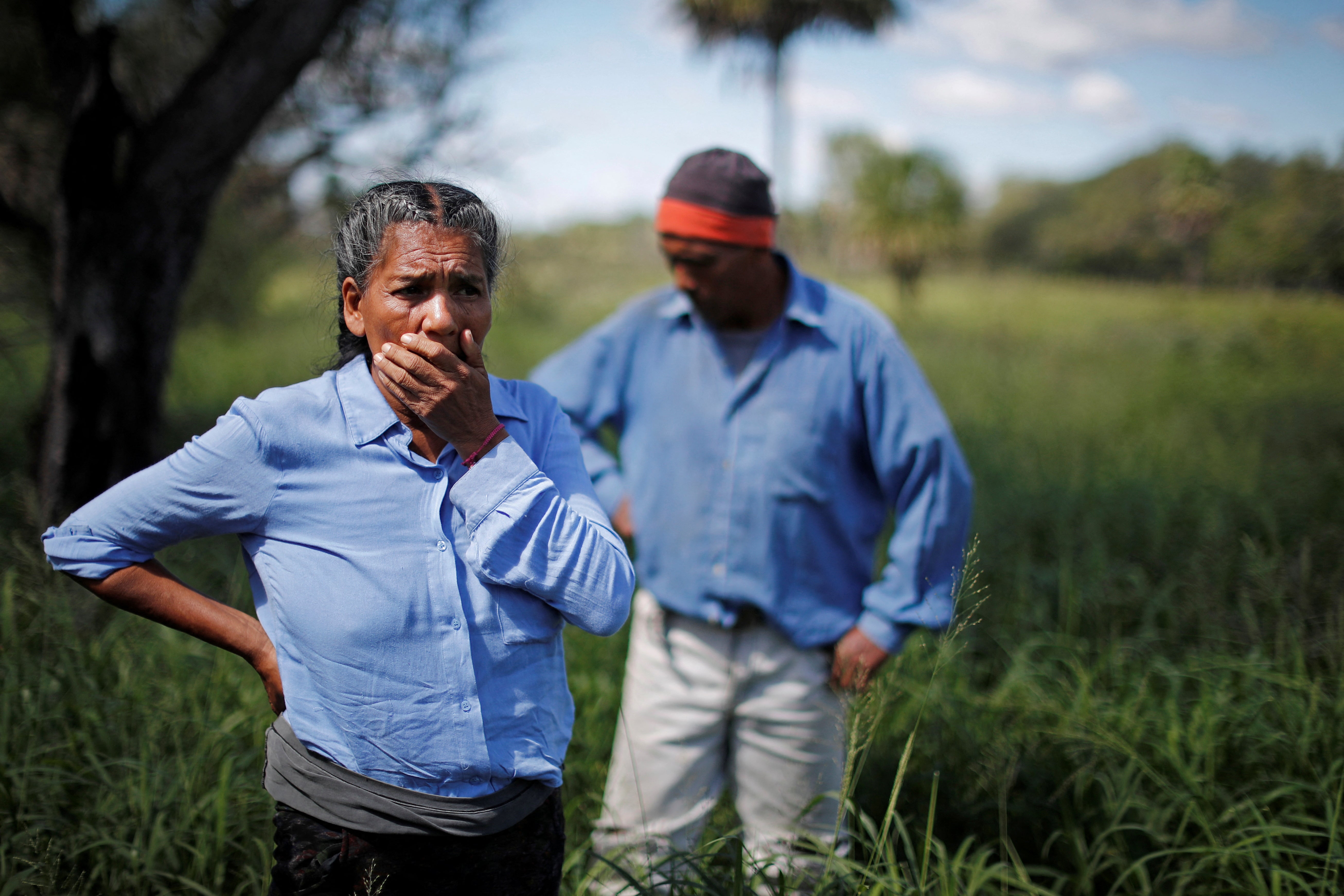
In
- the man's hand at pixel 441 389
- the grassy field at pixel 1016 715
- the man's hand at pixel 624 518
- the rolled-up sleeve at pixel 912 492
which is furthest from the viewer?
the man's hand at pixel 624 518

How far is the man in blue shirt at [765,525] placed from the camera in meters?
2.29

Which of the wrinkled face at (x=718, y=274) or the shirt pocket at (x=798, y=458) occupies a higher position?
the wrinkled face at (x=718, y=274)

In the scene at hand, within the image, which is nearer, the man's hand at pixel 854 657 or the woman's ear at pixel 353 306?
the woman's ear at pixel 353 306

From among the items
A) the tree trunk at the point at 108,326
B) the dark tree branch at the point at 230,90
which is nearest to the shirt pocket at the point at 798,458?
the dark tree branch at the point at 230,90

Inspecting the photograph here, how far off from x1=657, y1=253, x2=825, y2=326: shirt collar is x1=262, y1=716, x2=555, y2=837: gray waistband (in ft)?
4.83

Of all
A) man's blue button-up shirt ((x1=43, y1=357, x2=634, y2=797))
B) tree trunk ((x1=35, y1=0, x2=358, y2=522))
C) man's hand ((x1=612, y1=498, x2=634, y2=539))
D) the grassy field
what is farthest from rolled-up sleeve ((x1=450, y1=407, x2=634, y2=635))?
tree trunk ((x1=35, y1=0, x2=358, y2=522))

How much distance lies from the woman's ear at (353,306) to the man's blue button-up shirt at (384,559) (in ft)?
0.35

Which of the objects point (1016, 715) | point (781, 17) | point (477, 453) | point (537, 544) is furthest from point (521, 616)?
point (781, 17)

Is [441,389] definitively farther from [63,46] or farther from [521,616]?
[63,46]

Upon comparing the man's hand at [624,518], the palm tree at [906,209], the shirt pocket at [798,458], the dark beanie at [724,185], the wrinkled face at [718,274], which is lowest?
the man's hand at [624,518]

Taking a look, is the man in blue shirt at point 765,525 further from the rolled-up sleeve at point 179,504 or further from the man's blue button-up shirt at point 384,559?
the rolled-up sleeve at point 179,504

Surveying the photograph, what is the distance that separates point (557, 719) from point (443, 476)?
466 mm

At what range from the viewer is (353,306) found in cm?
142

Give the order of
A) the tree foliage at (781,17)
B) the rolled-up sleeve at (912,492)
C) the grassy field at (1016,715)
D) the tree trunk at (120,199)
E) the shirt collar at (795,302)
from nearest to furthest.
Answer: the grassy field at (1016,715)
the rolled-up sleeve at (912,492)
the shirt collar at (795,302)
the tree trunk at (120,199)
the tree foliage at (781,17)
